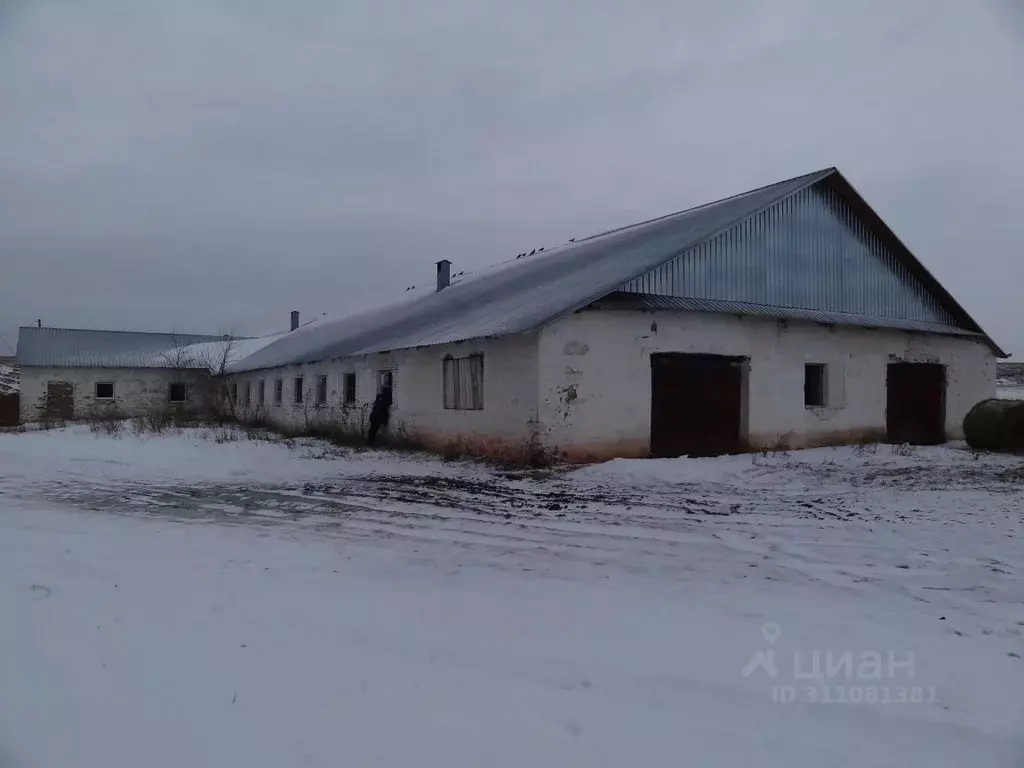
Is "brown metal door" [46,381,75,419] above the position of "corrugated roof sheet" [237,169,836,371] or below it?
below

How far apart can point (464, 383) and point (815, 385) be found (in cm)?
770

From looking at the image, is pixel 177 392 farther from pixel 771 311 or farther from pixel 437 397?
pixel 771 311

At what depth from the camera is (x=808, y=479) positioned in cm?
1006

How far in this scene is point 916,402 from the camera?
17.0 m

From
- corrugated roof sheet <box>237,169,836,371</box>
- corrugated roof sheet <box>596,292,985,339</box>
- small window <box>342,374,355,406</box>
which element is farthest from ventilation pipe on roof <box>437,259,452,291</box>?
corrugated roof sheet <box>596,292,985,339</box>

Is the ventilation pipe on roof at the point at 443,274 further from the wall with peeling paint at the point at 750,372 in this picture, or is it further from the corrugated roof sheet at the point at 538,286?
the wall with peeling paint at the point at 750,372

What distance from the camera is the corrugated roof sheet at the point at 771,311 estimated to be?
12219mm

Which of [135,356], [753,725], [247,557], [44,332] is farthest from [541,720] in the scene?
[44,332]

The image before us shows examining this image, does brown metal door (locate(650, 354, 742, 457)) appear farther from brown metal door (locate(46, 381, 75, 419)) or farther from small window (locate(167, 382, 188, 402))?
brown metal door (locate(46, 381, 75, 419))

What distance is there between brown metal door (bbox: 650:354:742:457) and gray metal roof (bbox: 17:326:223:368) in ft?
94.3

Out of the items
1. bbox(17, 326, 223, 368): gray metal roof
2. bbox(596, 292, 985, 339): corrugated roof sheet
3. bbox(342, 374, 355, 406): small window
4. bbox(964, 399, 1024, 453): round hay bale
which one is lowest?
bbox(964, 399, 1024, 453): round hay bale

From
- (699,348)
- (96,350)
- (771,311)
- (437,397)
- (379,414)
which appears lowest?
(379,414)

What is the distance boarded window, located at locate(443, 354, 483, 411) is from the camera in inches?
523

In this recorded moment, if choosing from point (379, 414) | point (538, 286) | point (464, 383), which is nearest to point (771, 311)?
point (538, 286)
